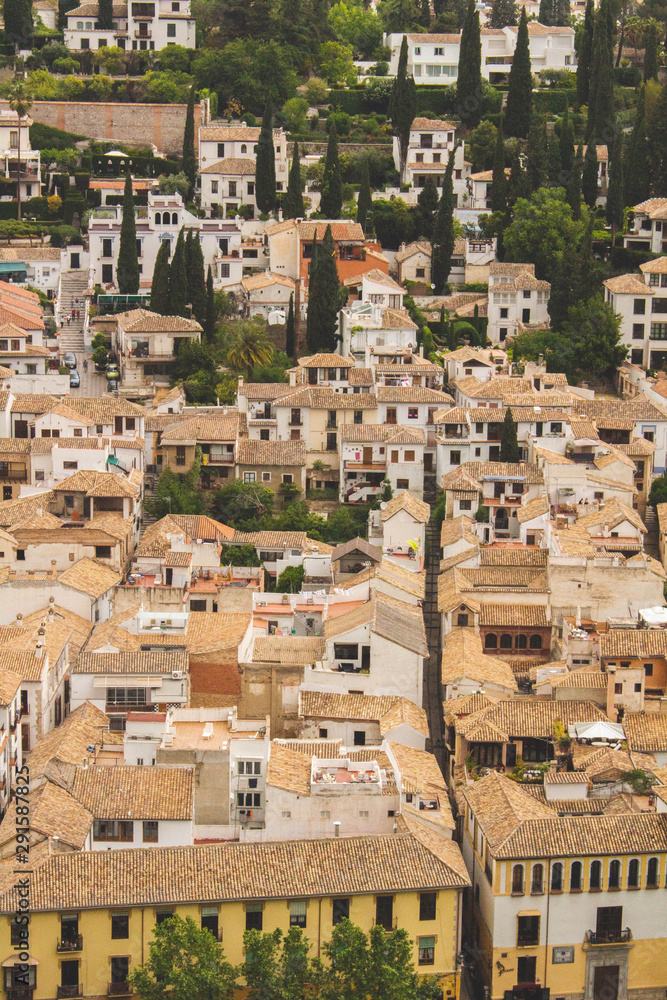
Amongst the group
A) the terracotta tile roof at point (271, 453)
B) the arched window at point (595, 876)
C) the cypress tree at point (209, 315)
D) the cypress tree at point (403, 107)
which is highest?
the cypress tree at point (403, 107)

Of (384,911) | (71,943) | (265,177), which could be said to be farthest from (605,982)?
(265,177)

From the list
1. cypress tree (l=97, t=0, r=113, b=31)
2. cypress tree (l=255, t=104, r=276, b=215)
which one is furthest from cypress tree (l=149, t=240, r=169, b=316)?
cypress tree (l=97, t=0, r=113, b=31)

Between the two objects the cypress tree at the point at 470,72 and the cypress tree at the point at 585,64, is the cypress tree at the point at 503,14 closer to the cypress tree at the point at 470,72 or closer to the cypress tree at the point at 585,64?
the cypress tree at the point at 585,64

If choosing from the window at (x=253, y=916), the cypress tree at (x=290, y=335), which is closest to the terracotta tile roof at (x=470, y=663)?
the window at (x=253, y=916)

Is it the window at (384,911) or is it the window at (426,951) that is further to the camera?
the window at (426,951)

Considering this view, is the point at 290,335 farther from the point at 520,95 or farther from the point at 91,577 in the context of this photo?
the point at 520,95

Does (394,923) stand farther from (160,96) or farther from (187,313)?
(160,96)
